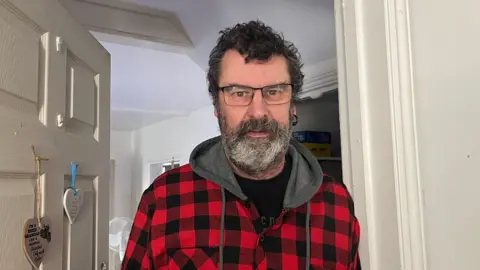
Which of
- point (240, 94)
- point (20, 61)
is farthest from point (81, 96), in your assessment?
point (240, 94)

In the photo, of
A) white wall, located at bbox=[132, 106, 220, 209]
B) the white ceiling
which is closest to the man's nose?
the white ceiling

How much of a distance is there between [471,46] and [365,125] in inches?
11.4

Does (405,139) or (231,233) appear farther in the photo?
(231,233)

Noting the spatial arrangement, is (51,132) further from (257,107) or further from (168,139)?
(168,139)

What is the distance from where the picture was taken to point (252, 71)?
1.07m

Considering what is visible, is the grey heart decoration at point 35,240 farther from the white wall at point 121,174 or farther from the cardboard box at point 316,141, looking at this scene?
the white wall at point 121,174

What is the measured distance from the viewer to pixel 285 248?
106 centimetres

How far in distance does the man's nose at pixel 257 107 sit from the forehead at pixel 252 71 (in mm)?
26

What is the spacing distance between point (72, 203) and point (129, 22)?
1.07 metres

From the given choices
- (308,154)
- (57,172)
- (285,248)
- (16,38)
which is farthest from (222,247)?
(16,38)

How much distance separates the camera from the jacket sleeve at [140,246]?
1.10m

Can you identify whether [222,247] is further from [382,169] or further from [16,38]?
[16,38]

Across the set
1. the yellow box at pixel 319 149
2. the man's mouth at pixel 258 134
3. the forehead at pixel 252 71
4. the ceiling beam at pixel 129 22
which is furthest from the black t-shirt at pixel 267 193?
the ceiling beam at pixel 129 22

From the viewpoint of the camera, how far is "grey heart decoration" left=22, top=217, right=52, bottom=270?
945mm
